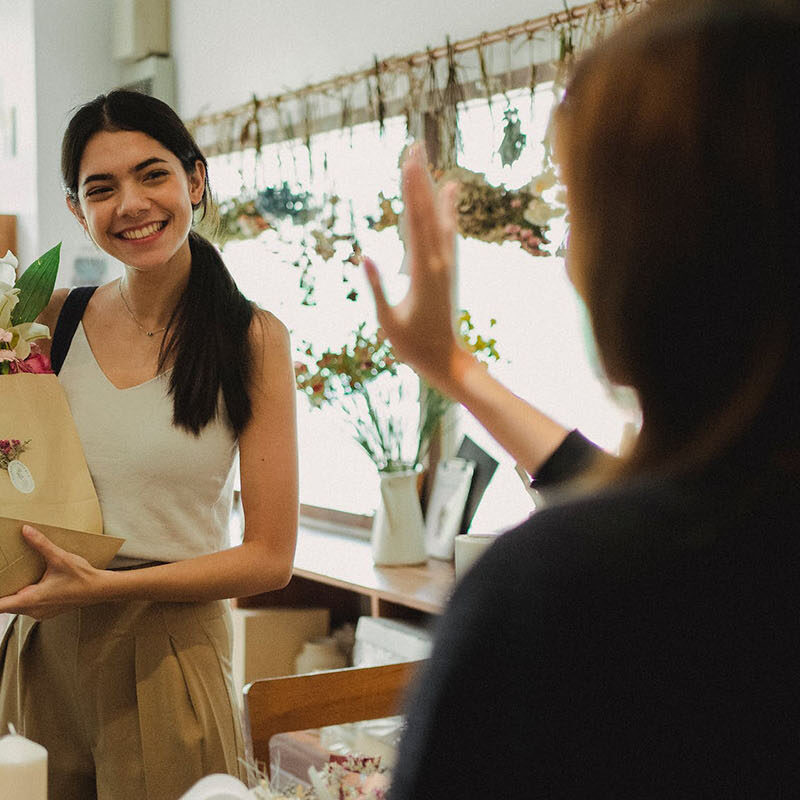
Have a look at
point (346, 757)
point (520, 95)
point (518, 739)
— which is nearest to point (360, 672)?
point (346, 757)

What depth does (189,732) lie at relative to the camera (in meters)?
1.61

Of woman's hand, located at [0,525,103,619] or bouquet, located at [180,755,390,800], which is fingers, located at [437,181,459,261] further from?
woman's hand, located at [0,525,103,619]

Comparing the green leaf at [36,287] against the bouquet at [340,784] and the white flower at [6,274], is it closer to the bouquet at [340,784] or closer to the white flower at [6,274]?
the white flower at [6,274]

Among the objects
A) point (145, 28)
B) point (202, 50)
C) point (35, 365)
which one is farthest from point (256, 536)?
point (145, 28)

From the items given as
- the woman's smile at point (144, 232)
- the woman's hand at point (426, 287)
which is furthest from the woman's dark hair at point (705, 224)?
the woman's smile at point (144, 232)

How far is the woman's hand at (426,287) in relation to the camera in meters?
0.80

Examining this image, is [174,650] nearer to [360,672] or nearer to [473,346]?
[360,672]

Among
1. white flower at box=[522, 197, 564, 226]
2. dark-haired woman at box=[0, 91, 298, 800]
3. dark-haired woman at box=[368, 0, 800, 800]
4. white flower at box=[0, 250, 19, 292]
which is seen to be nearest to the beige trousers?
dark-haired woman at box=[0, 91, 298, 800]

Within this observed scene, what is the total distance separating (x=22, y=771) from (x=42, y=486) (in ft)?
2.02

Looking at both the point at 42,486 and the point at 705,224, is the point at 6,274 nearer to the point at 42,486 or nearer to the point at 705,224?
the point at 42,486

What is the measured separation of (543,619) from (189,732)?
126 centimetres

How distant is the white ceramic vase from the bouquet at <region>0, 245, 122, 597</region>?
61.2 inches

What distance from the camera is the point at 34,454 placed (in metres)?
1.54

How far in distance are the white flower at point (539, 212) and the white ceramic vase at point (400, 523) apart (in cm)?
85
